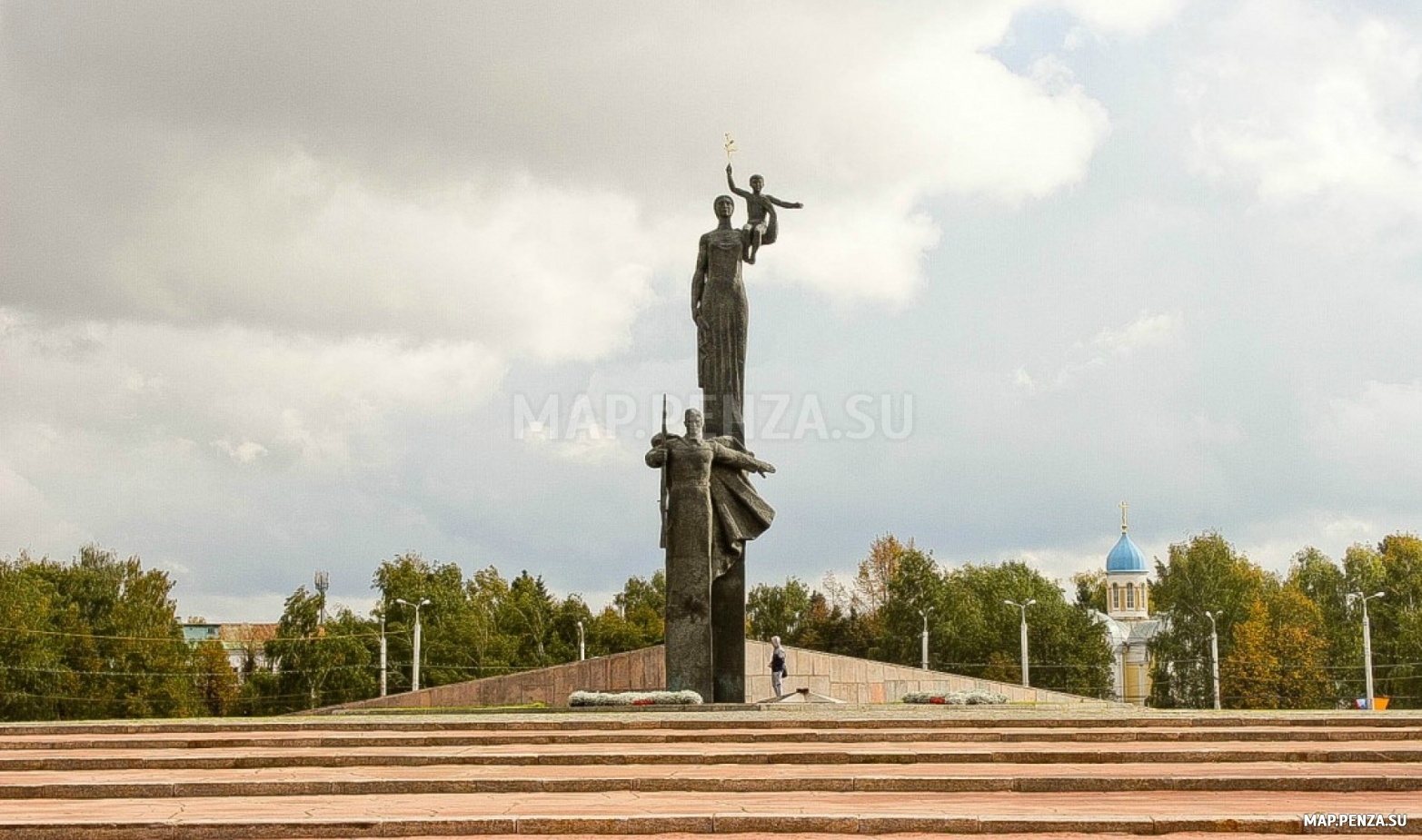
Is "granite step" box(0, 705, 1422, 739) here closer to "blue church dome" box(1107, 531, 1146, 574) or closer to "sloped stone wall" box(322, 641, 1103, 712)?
"sloped stone wall" box(322, 641, 1103, 712)

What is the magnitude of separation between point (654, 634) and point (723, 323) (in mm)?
35347

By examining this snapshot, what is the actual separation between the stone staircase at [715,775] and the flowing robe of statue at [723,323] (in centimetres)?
493

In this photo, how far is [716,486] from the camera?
1659 centimetres

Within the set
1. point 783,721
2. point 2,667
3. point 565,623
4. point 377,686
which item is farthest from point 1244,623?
point 783,721

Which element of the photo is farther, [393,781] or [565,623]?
[565,623]

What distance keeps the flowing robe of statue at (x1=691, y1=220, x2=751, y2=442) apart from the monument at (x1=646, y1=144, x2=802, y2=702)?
11mm

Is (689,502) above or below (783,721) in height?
above

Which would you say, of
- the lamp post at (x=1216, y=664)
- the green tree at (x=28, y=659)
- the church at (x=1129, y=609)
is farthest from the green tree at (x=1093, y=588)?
the green tree at (x=28, y=659)

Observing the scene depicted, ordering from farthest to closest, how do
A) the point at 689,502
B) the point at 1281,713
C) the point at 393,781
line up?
the point at 689,502 → the point at 1281,713 → the point at 393,781

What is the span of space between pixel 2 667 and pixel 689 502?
3148 centimetres

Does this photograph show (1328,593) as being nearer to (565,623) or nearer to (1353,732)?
(565,623)

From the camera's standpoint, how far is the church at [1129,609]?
225 feet

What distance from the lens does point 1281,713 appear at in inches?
524

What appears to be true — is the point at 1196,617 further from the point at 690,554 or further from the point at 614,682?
the point at 690,554
